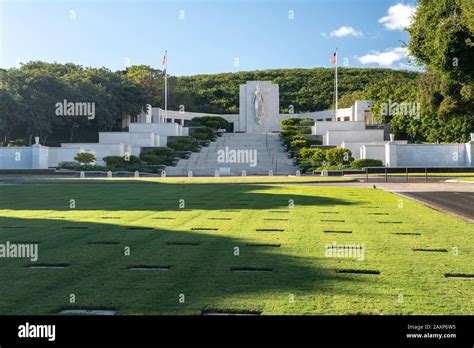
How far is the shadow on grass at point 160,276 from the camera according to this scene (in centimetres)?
597

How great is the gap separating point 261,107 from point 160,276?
71706 millimetres

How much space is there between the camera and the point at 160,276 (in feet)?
24.0

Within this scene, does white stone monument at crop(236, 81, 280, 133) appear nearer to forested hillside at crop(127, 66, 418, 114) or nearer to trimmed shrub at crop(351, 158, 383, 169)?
forested hillside at crop(127, 66, 418, 114)

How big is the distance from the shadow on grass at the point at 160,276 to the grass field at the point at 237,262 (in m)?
0.02

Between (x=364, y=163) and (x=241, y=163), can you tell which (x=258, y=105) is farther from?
(x=364, y=163)

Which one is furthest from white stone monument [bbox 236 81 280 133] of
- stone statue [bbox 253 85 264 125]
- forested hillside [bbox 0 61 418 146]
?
forested hillside [bbox 0 61 418 146]

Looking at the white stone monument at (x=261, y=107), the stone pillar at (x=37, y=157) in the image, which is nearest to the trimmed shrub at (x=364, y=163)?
the stone pillar at (x=37, y=157)

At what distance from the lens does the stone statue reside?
3036 inches

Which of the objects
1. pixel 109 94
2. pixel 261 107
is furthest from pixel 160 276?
pixel 261 107

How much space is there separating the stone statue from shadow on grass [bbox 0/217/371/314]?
222ft

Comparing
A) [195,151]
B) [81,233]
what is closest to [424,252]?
[81,233]


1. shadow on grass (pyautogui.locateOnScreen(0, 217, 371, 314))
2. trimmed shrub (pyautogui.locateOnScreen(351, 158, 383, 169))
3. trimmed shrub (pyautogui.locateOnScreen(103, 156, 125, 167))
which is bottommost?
shadow on grass (pyautogui.locateOnScreen(0, 217, 371, 314))

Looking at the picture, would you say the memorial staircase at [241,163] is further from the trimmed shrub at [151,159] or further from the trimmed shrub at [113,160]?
the trimmed shrub at [113,160]

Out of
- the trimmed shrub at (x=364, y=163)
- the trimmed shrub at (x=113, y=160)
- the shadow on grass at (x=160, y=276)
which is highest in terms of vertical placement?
the trimmed shrub at (x=113, y=160)
